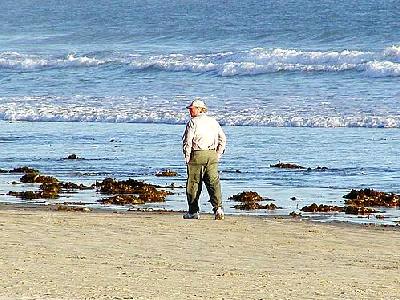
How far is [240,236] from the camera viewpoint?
11789 mm

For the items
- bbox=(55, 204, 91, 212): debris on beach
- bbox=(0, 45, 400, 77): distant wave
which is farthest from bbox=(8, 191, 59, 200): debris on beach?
bbox=(0, 45, 400, 77): distant wave

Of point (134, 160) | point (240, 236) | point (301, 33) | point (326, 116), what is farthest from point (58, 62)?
point (240, 236)

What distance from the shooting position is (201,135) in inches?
526

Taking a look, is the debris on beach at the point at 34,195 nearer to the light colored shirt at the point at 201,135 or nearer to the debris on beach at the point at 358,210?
the light colored shirt at the point at 201,135

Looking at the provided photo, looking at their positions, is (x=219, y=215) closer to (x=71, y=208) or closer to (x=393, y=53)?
(x=71, y=208)

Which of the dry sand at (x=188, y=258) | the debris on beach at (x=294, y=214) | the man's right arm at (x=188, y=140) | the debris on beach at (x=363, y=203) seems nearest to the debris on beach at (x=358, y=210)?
the debris on beach at (x=363, y=203)

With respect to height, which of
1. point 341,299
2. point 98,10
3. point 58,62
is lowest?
point 341,299

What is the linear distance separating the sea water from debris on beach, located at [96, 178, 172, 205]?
30 cm

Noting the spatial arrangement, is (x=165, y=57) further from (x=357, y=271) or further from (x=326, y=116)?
(x=357, y=271)

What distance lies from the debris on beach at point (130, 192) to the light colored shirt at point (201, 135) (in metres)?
1.90

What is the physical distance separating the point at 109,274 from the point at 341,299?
1.95 metres

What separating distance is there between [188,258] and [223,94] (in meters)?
23.7

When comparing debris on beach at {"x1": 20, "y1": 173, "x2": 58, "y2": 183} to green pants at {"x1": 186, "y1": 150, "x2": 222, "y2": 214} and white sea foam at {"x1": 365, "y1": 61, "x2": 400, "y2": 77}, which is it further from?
white sea foam at {"x1": 365, "y1": 61, "x2": 400, "y2": 77}

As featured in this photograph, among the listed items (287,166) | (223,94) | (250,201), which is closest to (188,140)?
(250,201)
